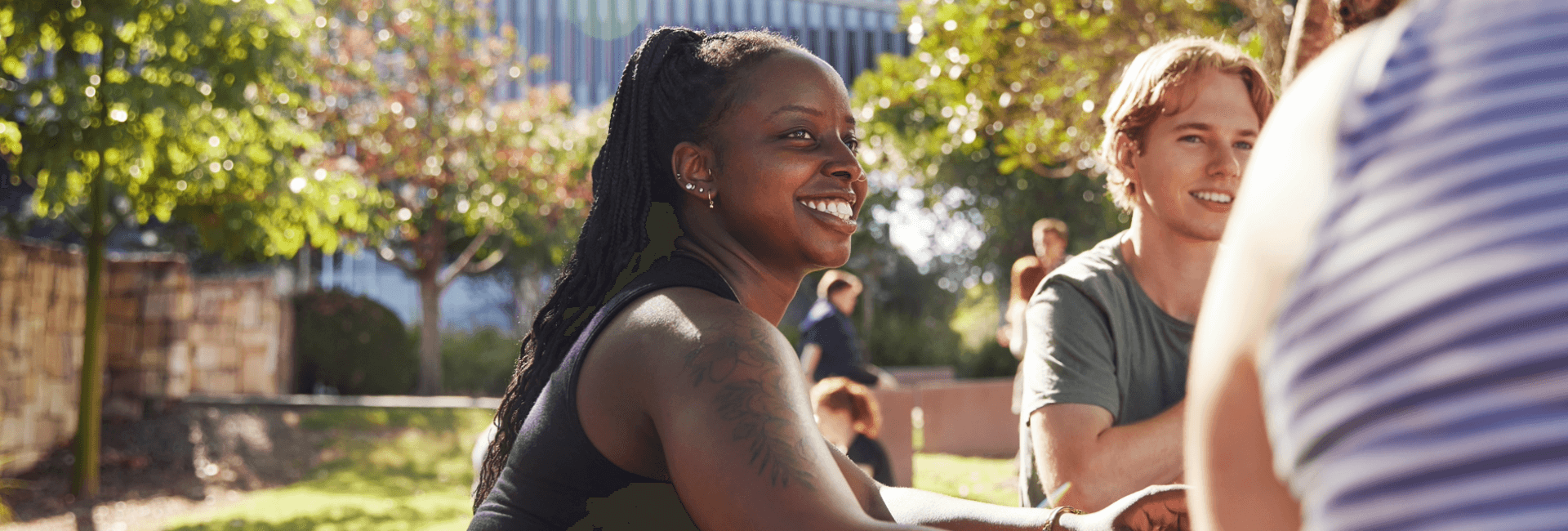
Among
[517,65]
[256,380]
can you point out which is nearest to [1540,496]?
[256,380]

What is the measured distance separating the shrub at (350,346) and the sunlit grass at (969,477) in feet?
Result: 33.0

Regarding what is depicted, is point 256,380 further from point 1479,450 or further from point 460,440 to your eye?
point 1479,450

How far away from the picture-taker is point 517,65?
2052 centimetres

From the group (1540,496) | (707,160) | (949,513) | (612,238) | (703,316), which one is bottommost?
(949,513)

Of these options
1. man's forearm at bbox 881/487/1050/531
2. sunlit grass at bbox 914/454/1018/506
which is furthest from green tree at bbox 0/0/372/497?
man's forearm at bbox 881/487/1050/531

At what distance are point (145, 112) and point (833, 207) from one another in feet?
29.1

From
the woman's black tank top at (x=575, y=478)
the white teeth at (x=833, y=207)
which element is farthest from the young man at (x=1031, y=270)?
the woman's black tank top at (x=575, y=478)

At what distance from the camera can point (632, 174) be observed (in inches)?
78.7

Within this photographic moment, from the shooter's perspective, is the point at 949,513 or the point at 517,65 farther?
the point at 517,65

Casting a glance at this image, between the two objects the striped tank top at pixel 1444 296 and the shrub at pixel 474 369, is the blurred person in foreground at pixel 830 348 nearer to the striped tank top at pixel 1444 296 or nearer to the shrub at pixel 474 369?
the striped tank top at pixel 1444 296

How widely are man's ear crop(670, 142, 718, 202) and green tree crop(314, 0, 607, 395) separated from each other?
16.7 m

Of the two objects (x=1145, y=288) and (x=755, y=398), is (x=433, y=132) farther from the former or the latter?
(x=755, y=398)

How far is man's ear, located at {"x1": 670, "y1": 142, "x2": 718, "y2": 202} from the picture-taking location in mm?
1913

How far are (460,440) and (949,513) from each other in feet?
38.9
